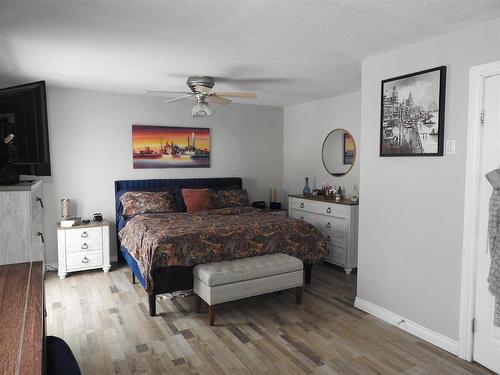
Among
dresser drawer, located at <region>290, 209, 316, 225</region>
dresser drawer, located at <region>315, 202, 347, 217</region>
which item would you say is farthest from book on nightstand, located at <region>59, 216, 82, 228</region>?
dresser drawer, located at <region>315, 202, 347, 217</region>

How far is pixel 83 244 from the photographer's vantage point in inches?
179

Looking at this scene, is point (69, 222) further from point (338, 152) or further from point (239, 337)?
point (338, 152)

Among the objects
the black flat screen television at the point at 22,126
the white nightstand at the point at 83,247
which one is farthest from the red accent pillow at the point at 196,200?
the black flat screen television at the point at 22,126

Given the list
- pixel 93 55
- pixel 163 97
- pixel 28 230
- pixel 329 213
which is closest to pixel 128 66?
pixel 93 55

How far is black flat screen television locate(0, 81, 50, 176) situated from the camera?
2.06 m

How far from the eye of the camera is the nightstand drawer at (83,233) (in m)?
4.45

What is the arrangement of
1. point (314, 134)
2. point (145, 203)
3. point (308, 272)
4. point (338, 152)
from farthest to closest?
point (314, 134) < point (338, 152) < point (145, 203) < point (308, 272)

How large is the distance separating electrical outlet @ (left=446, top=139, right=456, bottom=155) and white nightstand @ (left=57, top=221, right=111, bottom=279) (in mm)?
3920

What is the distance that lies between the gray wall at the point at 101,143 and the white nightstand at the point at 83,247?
467mm

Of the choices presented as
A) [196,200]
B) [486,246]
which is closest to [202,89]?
[196,200]

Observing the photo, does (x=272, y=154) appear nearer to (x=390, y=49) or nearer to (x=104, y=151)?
(x=104, y=151)

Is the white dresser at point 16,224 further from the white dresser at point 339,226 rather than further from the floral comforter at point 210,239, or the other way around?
the white dresser at point 339,226

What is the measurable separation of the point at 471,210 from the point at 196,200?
3330 millimetres

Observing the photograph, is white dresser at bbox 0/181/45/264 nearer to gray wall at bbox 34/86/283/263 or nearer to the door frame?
the door frame
